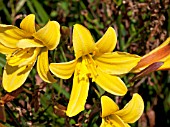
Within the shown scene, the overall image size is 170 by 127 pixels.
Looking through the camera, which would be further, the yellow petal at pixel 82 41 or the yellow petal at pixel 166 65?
the yellow petal at pixel 166 65

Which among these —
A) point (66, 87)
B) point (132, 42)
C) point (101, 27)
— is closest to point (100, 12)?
point (101, 27)

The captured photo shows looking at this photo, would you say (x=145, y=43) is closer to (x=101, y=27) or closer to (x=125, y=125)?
(x=101, y=27)

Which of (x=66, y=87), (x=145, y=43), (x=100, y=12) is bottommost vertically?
(x=66, y=87)

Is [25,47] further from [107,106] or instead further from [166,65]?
[166,65]

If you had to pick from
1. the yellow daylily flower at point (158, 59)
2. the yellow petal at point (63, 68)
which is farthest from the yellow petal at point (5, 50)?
the yellow daylily flower at point (158, 59)

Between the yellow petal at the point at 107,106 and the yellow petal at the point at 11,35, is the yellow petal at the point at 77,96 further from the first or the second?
the yellow petal at the point at 11,35

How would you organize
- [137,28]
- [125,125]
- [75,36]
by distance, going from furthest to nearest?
[137,28], [125,125], [75,36]

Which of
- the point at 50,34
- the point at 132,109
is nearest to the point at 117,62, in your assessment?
the point at 132,109
